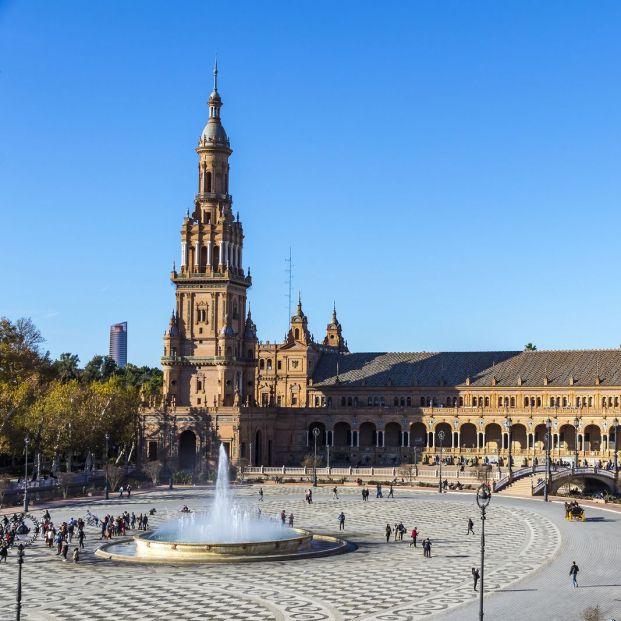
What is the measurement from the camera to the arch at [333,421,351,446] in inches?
6143

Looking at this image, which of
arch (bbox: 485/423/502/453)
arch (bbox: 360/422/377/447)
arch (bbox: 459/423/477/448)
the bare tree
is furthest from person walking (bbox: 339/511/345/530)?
arch (bbox: 360/422/377/447)

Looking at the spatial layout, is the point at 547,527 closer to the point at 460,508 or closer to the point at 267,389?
the point at 460,508

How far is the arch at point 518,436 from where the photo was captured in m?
146

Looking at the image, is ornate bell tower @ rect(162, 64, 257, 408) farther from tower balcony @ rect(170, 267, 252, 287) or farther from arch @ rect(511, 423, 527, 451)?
arch @ rect(511, 423, 527, 451)

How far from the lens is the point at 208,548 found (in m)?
72.5

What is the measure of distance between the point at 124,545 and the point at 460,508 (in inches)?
1284

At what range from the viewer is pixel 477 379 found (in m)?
152

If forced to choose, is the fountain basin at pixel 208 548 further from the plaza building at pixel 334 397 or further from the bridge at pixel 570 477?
the plaza building at pixel 334 397

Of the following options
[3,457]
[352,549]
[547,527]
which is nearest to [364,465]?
[3,457]

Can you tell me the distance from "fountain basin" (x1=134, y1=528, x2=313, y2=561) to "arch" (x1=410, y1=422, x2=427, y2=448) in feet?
259

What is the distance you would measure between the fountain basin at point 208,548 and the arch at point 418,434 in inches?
3102

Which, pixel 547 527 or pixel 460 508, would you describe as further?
pixel 460 508

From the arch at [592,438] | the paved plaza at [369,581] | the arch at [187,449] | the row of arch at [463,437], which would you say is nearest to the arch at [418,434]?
the row of arch at [463,437]

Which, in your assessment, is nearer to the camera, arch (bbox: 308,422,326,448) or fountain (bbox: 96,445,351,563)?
fountain (bbox: 96,445,351,563)
